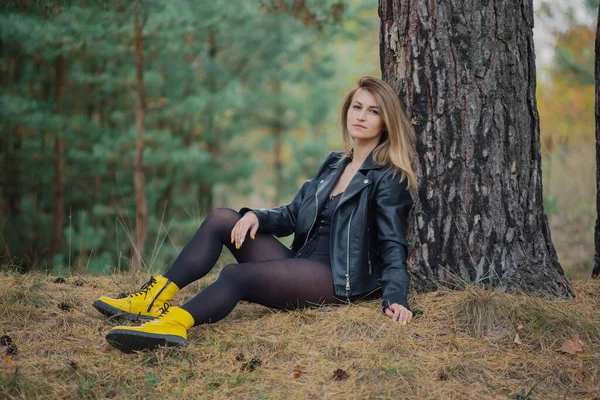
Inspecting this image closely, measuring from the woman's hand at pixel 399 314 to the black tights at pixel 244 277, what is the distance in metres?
A: 0.34

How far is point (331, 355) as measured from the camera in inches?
106

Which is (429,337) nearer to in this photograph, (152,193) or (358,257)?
(358,257)

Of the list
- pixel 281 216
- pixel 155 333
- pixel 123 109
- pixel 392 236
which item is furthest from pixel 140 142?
pixel 155 333

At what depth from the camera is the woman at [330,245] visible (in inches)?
120

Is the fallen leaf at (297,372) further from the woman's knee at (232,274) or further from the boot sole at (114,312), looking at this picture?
the boot sole at (114,312)

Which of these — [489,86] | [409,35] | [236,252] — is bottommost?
[236,252]

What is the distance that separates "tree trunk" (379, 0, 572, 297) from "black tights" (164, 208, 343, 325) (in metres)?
0.65

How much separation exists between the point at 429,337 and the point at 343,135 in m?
1.41

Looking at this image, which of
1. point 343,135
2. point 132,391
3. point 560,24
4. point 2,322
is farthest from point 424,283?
point 560,24

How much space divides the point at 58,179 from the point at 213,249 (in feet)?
22.1

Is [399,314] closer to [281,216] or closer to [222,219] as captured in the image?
[281,216]

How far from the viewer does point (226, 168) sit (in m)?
11.1

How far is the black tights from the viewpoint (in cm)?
292

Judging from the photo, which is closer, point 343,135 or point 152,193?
point 343,135
